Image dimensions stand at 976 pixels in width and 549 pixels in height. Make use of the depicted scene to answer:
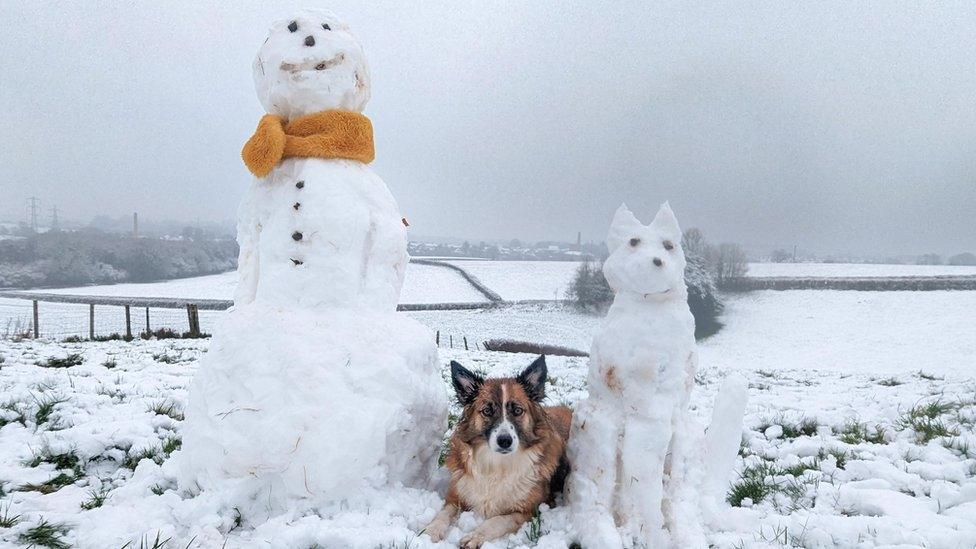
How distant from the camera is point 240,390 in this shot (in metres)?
3.55

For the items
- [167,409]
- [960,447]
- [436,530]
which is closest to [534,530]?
[436,530]

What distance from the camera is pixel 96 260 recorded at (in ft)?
147

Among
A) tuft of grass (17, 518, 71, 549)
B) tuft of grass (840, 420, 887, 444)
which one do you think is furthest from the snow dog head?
tuft of grass (17, 518, 71, 549)

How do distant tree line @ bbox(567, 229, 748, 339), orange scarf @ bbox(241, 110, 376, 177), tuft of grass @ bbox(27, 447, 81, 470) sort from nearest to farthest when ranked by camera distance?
orange scarf @ bbox(241, 110, 376, 177) → tuft of grass @ bbox(27, 447, 81, 470) → distant tree line @ bbox(567, 229, 748, 339)

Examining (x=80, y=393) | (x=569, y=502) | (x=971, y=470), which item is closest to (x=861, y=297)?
(x=971, y=470)

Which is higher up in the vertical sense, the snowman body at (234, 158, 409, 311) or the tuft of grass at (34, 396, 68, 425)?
the snowman body at (234, 158, 409, 311)

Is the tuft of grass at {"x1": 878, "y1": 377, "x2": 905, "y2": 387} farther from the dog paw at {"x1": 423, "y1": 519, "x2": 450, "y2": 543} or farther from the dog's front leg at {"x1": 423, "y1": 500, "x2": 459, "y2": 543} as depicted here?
the dog paw at {"x1": 423, "y1": 519, "x2": 450, "y2": 543}

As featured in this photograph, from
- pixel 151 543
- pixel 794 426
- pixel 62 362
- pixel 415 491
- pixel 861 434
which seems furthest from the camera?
pixel 62 362

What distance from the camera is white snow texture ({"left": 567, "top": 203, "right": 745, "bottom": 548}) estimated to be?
10.8 feet

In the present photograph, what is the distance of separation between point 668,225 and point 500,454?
78.7 inches

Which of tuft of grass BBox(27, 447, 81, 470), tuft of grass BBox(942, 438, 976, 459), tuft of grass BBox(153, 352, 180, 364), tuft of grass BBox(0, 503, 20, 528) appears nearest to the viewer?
tuft of grass BBox(0, 503, 20, 528)

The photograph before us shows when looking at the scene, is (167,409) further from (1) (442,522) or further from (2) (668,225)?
(2) (668,225)

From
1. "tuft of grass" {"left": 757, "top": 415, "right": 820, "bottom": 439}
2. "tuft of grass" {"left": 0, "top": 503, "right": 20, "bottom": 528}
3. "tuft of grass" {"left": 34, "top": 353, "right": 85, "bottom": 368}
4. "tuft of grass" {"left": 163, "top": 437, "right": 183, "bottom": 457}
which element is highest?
"tuft of grass" {"left": 0, "top": 503, "right": 20, "bottom": 528}

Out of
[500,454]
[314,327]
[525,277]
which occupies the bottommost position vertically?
[525,277]
